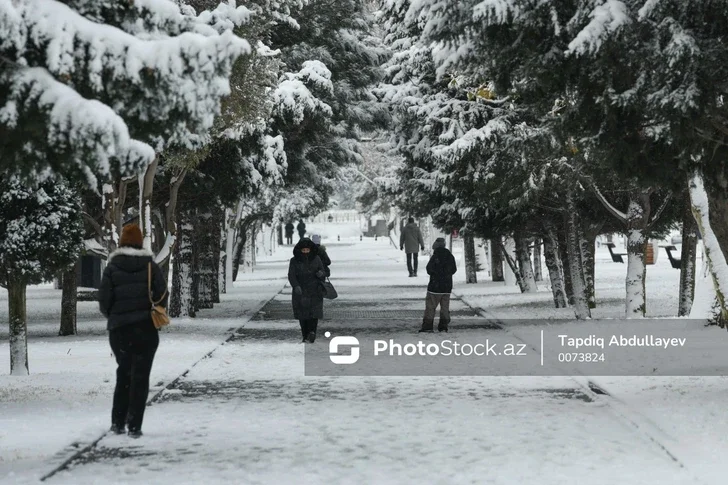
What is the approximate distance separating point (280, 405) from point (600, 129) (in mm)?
3944

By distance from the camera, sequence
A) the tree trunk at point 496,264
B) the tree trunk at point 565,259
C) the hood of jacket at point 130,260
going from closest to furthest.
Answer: the hood of jacket at point 130,260, the tree trunk at point 565,259, the tree trunk at point 496,264

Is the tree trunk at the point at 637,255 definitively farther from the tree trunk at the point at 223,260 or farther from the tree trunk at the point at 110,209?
the tree trunk at the point at 223,260

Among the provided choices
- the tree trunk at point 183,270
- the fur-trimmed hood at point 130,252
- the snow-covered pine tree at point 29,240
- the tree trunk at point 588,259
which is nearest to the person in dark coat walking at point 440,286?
the tree trunk at point 183,270

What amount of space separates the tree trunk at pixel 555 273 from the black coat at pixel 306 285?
355 inches

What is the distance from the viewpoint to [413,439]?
9.65m

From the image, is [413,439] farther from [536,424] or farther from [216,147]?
[216,147]

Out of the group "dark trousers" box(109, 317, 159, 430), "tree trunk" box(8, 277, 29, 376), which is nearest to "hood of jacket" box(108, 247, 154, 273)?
"dark trousers" box(109, 317, 159, 430)

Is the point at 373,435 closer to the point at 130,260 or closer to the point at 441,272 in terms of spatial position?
the point at 130,260

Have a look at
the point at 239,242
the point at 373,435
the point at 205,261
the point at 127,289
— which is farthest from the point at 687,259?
the point at 239,242

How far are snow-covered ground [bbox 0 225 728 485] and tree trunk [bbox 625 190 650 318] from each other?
382cm

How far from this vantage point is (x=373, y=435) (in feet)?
32.4

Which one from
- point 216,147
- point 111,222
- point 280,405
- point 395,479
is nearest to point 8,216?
point 111,222

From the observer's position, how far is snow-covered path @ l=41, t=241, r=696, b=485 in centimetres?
816

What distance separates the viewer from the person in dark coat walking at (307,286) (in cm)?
1869
